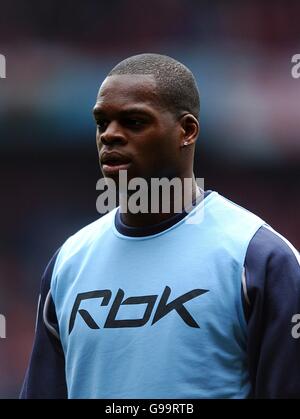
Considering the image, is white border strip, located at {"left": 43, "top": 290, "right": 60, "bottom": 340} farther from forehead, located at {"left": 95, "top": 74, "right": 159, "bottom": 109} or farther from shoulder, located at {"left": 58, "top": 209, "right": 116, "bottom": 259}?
forehead, located at {"left": 95, "top": 74, "right": 159, "bottom": 109}

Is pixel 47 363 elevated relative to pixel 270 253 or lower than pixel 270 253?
lower

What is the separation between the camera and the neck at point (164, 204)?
2768mm

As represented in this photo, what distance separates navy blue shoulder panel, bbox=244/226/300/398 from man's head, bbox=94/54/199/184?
413 mm

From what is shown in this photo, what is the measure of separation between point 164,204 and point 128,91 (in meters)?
0.34

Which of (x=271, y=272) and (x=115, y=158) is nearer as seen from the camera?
(x=271, y=272)

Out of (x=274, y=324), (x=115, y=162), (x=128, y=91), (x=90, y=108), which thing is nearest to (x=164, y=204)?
(x=115, y=162)

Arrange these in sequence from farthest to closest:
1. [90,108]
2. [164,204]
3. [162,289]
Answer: [90,108], [164,204], [162,289]

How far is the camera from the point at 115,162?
106 inches

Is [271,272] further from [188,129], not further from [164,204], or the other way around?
[188,129]

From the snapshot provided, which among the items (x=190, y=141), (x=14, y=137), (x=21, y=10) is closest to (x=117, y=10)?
(x=21, y=10)

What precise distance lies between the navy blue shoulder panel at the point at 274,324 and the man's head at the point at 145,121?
1.36 ft

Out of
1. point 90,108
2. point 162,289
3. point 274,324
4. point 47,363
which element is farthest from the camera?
point 90,108

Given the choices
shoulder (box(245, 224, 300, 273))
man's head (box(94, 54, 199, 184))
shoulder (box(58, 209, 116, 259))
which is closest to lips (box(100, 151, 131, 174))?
man's head (box(94, 54, 199, 184))

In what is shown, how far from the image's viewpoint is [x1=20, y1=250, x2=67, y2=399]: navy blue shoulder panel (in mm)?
2875
